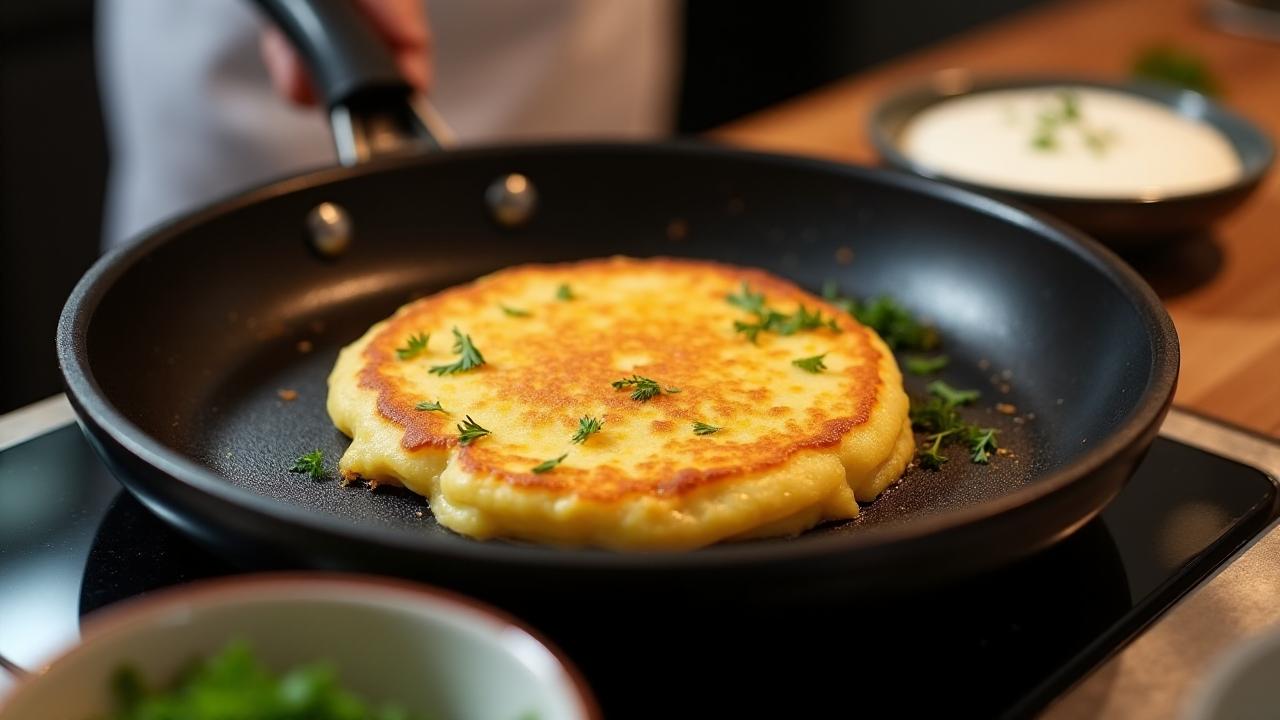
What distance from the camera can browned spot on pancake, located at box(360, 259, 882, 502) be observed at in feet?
3.80

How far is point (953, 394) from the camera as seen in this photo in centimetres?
147

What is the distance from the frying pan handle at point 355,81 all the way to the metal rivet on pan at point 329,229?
73 mm

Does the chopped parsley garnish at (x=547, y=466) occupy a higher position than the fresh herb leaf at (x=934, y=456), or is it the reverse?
the chopped parsley garnish at (x=547, y=466)

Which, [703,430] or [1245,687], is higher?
[1245,687]

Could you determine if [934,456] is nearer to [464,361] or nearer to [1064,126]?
[464,361]

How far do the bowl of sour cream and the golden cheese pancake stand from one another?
1.54ft

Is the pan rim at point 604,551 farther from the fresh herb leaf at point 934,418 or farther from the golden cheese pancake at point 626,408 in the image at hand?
the fresh herb leaf at point 934,418

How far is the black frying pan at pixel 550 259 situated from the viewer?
90 centimetres

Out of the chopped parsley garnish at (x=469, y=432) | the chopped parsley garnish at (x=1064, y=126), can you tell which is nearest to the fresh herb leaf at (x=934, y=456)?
the chopped parsley garnish at (x=469, y=432)

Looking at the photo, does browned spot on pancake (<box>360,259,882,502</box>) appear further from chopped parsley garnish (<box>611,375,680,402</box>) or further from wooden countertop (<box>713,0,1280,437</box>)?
wooden countertop (<box>713,0,1280,437</box>)

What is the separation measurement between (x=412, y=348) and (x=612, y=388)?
251 millimetres

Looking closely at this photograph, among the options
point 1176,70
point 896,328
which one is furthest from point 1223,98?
point 896,328

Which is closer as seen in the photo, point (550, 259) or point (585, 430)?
point (585, 430)

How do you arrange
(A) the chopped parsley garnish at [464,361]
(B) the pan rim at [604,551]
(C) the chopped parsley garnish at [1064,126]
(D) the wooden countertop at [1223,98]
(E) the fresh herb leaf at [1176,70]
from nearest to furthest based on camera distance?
1. (B) the pan rim at [604,551]
2. (A) the chopped parsley garnish at [464,361]
3. (D) the wooden countertop at [1223,98]
4. (C) the chopped parsley garnish at [1064,126]
5. (E) the fresh herb leaf at [1176,70]
